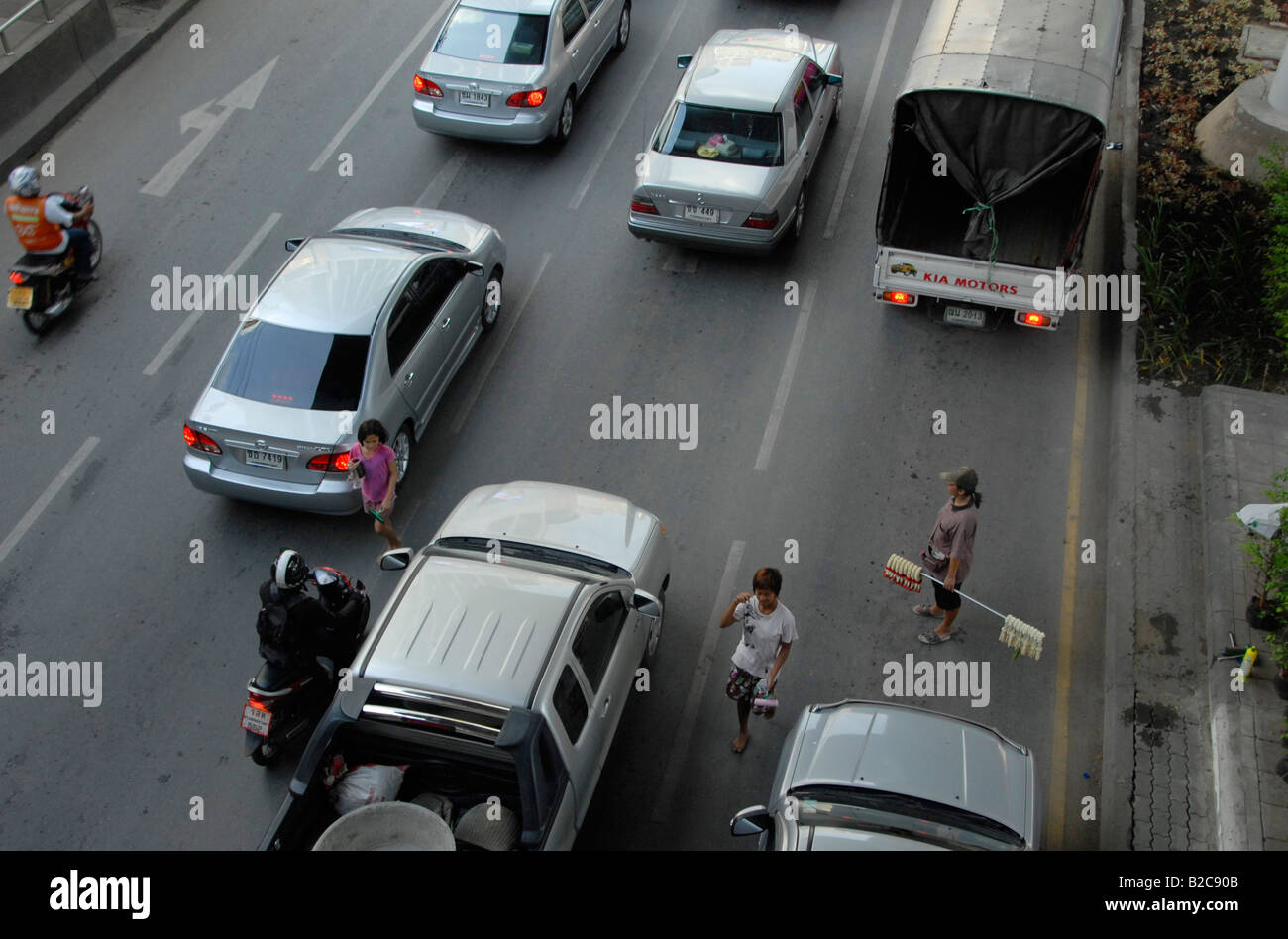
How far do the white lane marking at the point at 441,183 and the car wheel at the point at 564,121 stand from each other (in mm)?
1257

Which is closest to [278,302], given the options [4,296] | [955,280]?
[4,296]

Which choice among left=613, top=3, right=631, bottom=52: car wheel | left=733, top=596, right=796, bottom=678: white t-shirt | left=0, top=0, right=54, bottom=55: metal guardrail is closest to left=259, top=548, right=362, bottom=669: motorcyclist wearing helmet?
left=733, top=596, right=796, bottom=678: white t-shirt

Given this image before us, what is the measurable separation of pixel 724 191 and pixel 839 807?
23.8ft

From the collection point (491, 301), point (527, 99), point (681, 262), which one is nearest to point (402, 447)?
point (491, 301)

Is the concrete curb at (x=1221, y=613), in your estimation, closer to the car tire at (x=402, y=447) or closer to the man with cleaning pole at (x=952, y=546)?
the man with cleaning pole at (x=952, y=546)

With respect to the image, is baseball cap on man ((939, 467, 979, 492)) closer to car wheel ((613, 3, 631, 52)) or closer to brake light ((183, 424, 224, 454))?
brake light ((183, 424, 224, 454))

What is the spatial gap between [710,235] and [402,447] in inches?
168

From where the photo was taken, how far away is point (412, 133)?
48.9ft

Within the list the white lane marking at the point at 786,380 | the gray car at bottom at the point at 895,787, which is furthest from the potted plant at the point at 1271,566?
the white lane marking at the point at 786,380

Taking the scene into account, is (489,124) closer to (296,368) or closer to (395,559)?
(296,368)

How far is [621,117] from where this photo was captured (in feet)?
50.1

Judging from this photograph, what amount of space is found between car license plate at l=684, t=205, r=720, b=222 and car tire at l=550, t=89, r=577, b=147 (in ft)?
9.80

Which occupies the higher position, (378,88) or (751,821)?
(378,88)

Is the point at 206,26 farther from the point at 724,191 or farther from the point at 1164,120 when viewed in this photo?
the point at 1164,120
